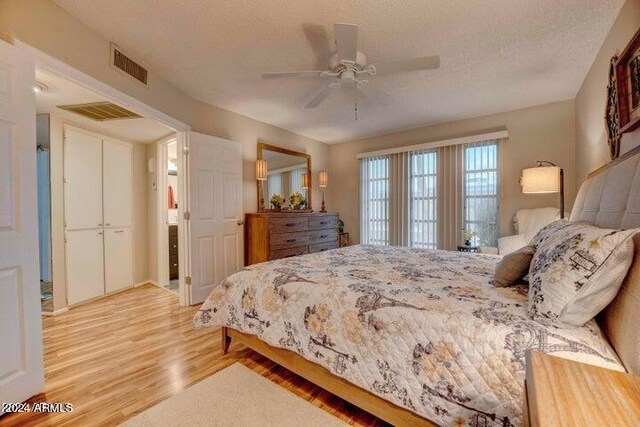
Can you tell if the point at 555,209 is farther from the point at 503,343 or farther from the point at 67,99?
the point at 67,99

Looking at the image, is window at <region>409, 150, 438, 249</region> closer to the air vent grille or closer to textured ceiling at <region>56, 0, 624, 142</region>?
textured ceiling at <region>56, 0, 624, 142</region>

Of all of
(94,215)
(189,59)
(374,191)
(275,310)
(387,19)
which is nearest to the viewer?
(275,310)

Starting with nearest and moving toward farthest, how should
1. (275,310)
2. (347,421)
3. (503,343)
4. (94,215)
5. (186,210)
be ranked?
(503,343), (347,421), (275,310), (186,210), (94,215)

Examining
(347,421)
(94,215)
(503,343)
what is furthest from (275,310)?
(94,215)

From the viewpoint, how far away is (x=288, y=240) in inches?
159

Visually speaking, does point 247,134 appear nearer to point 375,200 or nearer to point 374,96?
point 374,96

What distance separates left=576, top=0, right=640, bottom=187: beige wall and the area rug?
99.1 inches

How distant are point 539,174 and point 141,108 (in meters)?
4.06

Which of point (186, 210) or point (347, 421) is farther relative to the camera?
point (186, 210)

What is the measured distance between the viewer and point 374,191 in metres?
5.14

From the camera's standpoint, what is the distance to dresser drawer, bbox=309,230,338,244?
4.48 m

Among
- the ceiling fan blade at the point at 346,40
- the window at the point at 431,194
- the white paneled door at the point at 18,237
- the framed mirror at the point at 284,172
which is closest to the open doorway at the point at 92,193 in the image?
the white paneled door at the point at 18,237

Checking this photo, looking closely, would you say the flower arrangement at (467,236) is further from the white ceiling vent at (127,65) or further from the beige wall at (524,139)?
the white ceiling vent at (127,65)

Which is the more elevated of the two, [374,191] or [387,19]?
[387,19]
